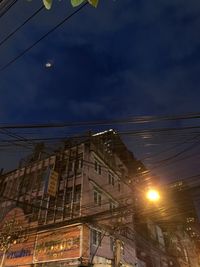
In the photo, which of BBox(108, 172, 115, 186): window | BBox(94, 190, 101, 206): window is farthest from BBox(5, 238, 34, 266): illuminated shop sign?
BBox(108, 172, 115, 186): window

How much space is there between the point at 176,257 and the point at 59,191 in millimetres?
22347

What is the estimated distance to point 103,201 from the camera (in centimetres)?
2173

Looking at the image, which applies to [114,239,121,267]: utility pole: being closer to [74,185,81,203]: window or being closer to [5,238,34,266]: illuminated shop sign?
[74,185,81,203]: window

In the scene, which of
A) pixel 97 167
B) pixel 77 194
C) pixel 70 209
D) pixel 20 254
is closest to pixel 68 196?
pixel 77 194

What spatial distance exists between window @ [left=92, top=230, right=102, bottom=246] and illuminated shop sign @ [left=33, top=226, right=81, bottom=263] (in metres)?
1.77

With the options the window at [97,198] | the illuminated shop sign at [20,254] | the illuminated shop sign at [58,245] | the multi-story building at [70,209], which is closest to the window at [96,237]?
the multi-story building at [70,209]

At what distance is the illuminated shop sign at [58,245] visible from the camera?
629 inches

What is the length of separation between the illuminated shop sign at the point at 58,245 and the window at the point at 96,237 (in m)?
1.77

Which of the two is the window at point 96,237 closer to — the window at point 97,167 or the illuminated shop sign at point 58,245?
the illuminated shop sign at point 58,245

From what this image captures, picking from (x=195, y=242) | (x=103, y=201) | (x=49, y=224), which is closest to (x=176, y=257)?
(x=195, y=242)

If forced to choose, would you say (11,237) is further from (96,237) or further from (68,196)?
(96,237)

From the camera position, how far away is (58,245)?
1691 cm

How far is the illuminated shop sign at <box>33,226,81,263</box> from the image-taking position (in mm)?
15977

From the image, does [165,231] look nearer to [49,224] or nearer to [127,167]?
[127,167]
